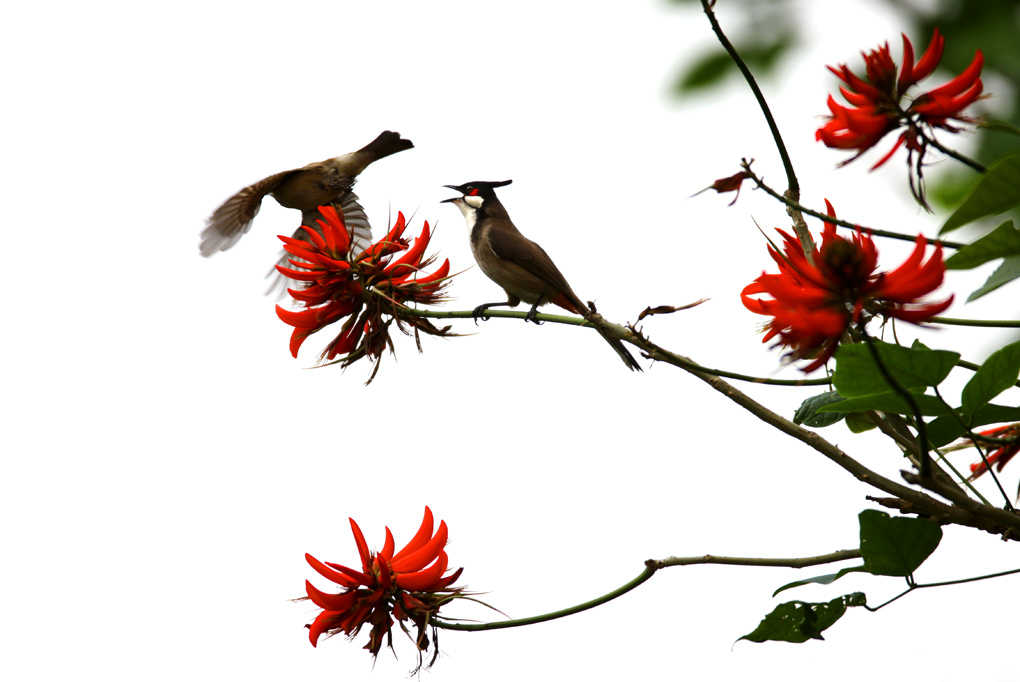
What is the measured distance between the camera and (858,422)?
4.81 feet

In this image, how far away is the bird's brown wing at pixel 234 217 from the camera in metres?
2.77

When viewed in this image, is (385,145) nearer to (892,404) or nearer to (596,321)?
(596,321)

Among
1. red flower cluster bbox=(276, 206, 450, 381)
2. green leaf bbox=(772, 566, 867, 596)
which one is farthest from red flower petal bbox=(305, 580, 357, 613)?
green leaf bbox=(772, 566, 867, 596)

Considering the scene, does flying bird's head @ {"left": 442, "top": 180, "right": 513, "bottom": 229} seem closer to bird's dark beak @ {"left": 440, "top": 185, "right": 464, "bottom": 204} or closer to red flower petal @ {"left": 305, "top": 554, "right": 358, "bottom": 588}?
bird's dark beak @ {"left": 440, "top": 185, "right": 464, "bottom": 204}

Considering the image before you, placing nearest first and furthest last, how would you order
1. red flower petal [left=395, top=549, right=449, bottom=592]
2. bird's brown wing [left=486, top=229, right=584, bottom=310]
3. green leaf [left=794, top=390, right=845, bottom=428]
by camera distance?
green leaf [left=794, top=390, right=845, bottom=428] < red flower petal [left=395, top=549, right=449, bottom=592] < bird's brown wing [left=486, top=229, right=584, bottom=310]

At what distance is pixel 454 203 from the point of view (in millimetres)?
3725

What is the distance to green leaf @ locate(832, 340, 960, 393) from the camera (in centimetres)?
102

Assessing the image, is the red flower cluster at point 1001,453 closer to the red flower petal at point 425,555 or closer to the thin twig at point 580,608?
the thin twig at point 580,608

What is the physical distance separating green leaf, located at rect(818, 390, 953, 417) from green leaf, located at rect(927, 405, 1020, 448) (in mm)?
30

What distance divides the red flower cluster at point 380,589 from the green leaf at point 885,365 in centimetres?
79

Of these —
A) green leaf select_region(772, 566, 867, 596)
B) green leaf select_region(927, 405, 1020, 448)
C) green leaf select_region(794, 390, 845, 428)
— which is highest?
green leaf select_region(794, 390, 845, 428)

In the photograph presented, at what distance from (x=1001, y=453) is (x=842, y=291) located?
0.63 metres

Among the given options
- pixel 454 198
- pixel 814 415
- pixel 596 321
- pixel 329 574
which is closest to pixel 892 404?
pixel 814 415

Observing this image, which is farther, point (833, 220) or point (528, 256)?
point (528, 256)
